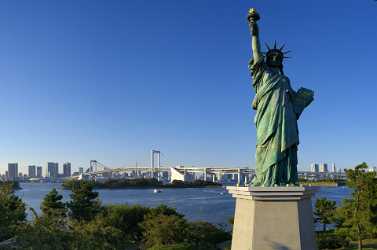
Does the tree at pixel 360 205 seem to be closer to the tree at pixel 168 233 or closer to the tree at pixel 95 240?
the tree at pixel 168 233

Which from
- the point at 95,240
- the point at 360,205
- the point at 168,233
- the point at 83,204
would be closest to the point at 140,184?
the point at 83,204

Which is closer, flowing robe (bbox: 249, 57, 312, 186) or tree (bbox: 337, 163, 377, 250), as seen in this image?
flowing robe (bbox: 249, 57, 312, 186)

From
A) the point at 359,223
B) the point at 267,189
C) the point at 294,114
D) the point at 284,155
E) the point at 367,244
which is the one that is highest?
the point at 294,114

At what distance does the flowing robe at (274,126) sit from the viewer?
30.2 ft

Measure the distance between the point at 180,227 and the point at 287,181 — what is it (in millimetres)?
10073

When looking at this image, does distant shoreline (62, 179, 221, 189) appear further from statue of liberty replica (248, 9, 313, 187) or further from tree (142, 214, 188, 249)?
statue of liberty replica (248, 9, 313, 187)

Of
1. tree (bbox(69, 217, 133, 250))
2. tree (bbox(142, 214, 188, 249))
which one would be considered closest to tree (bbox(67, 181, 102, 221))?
tree (bbox(142, 214, 188, 249))

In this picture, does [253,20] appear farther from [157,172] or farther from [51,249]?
[157,172]

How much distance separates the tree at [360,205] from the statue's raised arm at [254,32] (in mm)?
8309

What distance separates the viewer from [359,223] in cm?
1600

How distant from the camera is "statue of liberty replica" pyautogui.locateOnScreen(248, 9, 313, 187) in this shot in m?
9.22

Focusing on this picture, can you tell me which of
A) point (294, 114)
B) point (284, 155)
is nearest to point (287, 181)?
point (284, 155)

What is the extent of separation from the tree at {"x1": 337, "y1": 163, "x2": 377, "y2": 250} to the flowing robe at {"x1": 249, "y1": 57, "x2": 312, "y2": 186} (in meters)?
7.61

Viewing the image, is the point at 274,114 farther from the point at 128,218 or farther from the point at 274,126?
the point at 128,218
